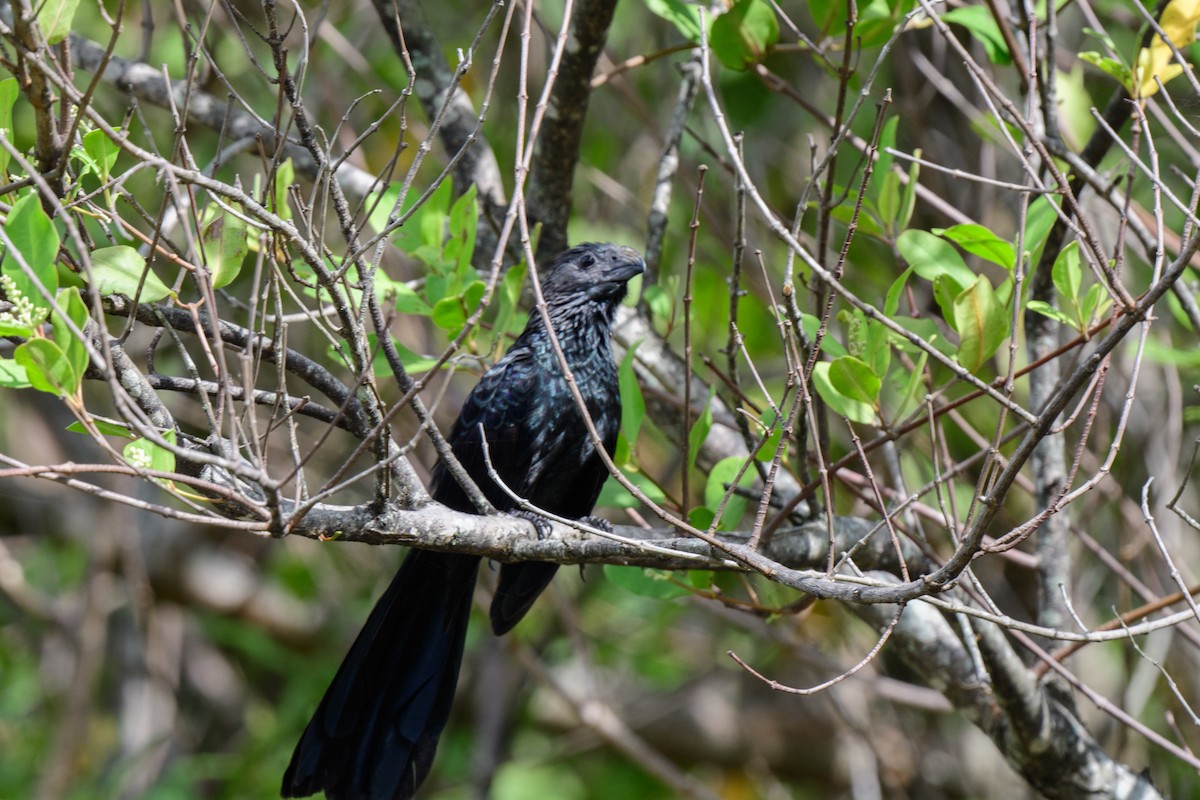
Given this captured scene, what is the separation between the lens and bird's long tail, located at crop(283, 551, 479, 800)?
2.78 metres

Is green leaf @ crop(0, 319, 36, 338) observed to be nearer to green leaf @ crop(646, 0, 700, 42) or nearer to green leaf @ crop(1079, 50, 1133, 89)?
green leaf @ crop(646, 0, 700, 42)

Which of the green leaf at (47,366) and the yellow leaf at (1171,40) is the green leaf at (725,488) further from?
the green leaf at (47,366)

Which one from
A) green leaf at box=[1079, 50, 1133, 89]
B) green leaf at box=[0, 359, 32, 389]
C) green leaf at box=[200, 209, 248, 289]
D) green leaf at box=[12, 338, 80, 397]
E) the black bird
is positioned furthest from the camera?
the black bird

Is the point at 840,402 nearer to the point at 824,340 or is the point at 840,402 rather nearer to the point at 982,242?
the point at 824,340

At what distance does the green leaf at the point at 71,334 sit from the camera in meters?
1.59

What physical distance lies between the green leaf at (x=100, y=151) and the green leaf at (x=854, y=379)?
52.5 inches

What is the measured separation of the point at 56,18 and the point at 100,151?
224mm

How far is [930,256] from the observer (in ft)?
Answer: 7.79

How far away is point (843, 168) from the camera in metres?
4.54

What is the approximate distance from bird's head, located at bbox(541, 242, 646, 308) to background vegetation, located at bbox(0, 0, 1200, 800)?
0.38ft

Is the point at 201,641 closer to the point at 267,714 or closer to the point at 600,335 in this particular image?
the point at 267,714

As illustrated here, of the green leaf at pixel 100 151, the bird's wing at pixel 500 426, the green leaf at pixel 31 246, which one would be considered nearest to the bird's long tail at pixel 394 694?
the bird's wing at pixel 500 426

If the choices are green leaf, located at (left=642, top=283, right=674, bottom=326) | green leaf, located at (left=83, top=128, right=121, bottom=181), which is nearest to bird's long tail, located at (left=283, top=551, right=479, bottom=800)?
green leaf, located at (left=642, top=283, right=674, bottom=326)

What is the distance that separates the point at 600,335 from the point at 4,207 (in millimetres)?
1823
